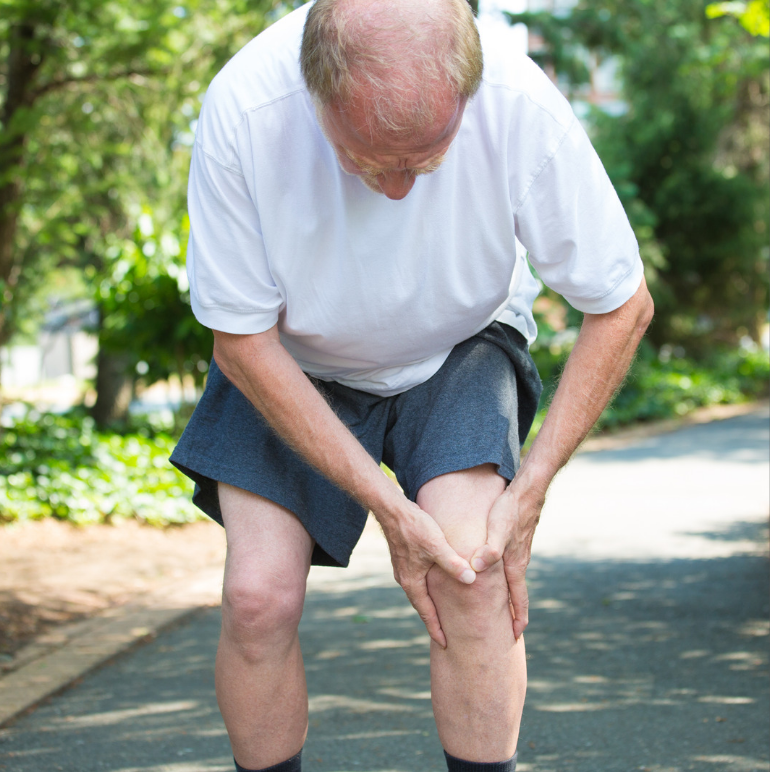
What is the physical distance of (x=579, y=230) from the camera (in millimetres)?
1837

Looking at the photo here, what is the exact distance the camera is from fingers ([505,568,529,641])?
1947 millimetres

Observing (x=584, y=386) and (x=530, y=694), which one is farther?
(x=530, y=694)

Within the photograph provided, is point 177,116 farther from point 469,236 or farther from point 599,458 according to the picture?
point 469,236

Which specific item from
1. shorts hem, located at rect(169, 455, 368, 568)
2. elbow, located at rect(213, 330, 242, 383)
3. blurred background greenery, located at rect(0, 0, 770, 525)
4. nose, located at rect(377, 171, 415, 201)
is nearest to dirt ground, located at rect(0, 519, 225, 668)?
blurred background greenery, located at rect(0, 0, 770, 525)

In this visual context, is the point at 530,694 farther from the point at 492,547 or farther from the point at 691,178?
the point at 691,178

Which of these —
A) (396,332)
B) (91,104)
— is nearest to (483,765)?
(396,332)

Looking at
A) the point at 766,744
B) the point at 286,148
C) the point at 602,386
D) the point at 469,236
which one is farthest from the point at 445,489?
the point at 766,744

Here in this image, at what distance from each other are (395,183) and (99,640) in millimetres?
2982

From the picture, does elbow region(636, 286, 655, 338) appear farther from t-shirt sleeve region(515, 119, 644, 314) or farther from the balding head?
the balding head

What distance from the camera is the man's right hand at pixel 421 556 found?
1854 mm

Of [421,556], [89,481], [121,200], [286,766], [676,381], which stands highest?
[421,556]

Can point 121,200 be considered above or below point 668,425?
above

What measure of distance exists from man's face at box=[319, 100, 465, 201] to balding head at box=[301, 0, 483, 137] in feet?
0.04

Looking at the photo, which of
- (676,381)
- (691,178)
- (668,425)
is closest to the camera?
→ (668,425)
